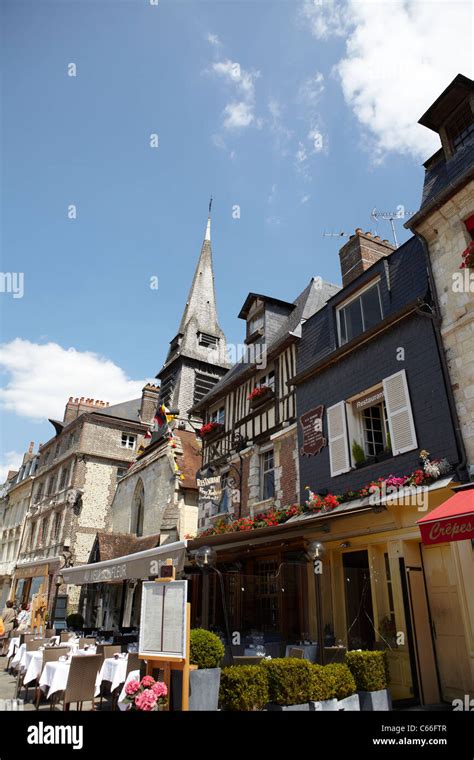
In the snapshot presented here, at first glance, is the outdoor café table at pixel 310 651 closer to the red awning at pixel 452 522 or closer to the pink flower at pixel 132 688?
the red awning at pixel 452 522

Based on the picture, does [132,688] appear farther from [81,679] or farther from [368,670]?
[368,670]

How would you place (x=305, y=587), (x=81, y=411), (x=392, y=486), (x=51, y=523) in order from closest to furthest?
1. (x=392, y=486)
2. (x=305, y=587)
3. (x=51, y=523)
4. (x=81, y=411)

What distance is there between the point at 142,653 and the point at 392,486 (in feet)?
12.9

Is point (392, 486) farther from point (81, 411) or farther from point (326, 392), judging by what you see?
point (81, 411)

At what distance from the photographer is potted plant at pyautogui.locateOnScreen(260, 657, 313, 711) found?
4.62 m

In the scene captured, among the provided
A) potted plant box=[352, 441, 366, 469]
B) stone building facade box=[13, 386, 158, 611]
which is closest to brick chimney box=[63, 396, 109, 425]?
stone building facade box=[13, 386, 158, 611]

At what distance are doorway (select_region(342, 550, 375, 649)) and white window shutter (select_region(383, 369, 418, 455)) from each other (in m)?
2.05

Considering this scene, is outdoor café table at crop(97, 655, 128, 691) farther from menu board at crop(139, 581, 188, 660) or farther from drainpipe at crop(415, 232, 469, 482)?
drainpipe at crop(415, 232, 469, 482)

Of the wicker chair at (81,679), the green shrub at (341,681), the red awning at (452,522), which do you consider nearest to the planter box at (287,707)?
the green shrub at (341,681)

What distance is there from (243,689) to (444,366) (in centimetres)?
486

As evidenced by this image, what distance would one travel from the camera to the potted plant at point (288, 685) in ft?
15.2

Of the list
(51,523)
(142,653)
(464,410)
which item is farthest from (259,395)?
(51,523)

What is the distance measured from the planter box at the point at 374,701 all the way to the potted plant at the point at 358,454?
344 centimetres

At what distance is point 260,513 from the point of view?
10.4 metres
